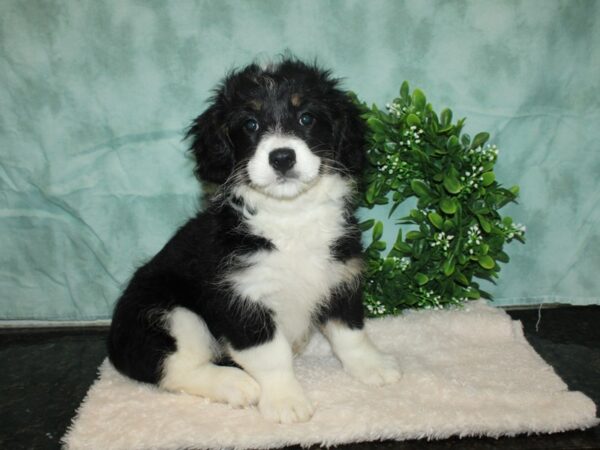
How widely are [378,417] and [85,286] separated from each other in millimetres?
2108

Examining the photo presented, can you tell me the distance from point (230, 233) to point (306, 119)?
1.90ft

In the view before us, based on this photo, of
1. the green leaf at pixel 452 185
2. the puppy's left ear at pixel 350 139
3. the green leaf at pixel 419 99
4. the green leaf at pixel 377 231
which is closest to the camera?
the puppy's left ear at pixel 350 139

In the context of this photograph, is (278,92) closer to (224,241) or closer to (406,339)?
(224,241)

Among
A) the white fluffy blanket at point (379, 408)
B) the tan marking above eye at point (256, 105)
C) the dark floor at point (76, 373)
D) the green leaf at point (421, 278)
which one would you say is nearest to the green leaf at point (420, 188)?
the green leaf at point (421, 278)

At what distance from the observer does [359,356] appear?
2.82m

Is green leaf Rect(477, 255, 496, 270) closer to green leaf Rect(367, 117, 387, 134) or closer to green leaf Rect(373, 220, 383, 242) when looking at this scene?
green leaf Rect(373, 220, 383, 242)

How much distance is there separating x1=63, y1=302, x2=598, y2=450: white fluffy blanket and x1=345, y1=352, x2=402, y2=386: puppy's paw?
0.11ft

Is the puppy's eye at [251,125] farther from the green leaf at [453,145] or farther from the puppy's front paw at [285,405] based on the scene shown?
the green leaf at [453,145]

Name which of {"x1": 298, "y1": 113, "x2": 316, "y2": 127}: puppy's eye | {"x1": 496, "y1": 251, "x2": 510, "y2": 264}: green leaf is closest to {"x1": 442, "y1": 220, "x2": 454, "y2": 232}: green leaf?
{"x1": 496, "y1": 251, "x2": 510, "y2": 264}: green leaf

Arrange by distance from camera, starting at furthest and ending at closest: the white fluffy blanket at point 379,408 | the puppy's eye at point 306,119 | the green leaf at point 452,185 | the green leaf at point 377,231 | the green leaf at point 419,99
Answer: the green leaf at point 377,231 → the green leaf at point 419,99 → the green leaf at point 452,185 → the puppy's eye at point 306,119 → the white fluffy blanket at point 379,408

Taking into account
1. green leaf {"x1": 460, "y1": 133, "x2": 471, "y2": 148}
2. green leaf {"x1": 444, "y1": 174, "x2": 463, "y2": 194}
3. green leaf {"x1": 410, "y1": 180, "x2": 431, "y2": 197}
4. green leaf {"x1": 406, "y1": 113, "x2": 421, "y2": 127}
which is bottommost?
green leaf {"x1": 410, "y1": 180, "x2": 431, "y2": 197}

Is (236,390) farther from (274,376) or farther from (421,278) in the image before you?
(421,278)

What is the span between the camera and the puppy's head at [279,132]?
2312mm

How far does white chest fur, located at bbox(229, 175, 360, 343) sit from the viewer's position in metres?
2.54
